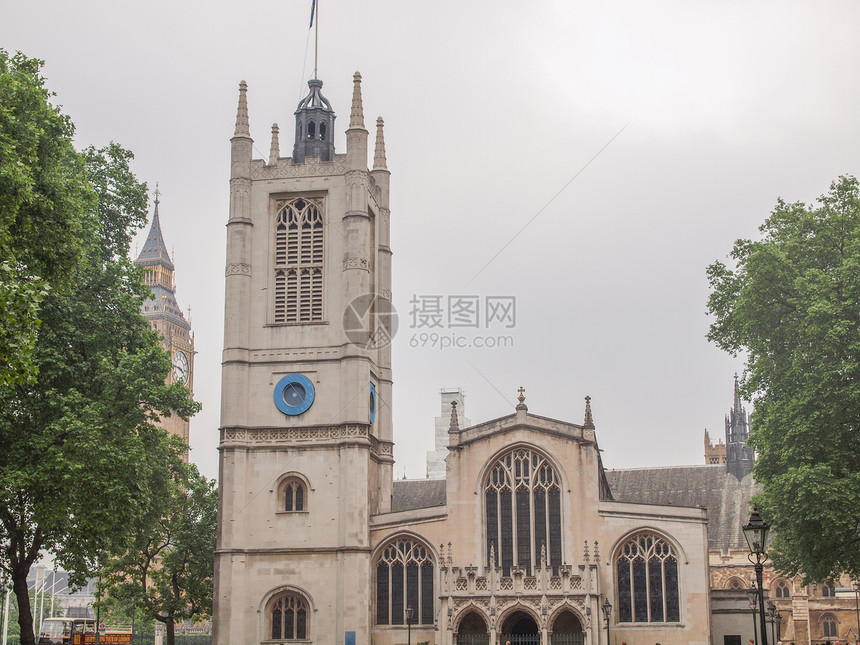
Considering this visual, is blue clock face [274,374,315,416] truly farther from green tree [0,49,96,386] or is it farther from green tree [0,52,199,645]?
green tree [0,49,96,386]

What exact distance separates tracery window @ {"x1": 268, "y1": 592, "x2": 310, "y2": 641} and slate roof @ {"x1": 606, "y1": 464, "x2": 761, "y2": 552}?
3076 cm

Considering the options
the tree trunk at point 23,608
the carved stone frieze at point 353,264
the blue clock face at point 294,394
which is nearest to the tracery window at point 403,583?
the blue clock face at point 294,394

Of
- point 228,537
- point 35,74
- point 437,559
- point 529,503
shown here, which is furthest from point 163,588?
point 35,74

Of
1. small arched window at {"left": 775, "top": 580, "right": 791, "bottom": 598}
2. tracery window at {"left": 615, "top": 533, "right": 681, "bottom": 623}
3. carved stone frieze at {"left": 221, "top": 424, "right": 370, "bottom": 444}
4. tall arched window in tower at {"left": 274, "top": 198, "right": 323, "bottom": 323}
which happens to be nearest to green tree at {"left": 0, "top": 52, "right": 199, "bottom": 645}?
carved stone frieze at {"left": 221, "top": 424, "right": 370, "bottom": 444}

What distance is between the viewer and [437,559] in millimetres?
42344

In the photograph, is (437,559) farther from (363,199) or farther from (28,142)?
(28,142)

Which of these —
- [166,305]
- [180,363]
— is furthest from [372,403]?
[166,305]

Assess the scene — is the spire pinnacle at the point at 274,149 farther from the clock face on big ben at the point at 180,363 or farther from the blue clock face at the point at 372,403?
the clock face on big ben at the point at 180,363

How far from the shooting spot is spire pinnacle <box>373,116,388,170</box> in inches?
2037

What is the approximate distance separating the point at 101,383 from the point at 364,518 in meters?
14.3

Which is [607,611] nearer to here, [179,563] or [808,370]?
[808,370]

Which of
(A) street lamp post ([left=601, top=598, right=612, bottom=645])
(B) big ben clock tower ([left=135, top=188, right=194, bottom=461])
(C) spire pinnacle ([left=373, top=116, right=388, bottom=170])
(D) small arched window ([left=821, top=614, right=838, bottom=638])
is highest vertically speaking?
(B) big ben clock tower ([left=135, top=188, right=194, bottom=461])

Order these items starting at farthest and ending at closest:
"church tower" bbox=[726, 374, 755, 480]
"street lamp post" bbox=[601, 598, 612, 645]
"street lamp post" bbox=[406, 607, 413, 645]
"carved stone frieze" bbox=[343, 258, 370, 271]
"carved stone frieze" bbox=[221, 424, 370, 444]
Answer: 1. "church tower" bbox=[726, 374, 755, 480]
2. "carved stone frieze" bbox=[343, 258, 370, 271]
3. "carved stone frieze" bbox=[221, 424, 370, 444]
4. "street lamp post" bbox=[406, 607, 413, 645]
5. "street lamp post" bbox=[601, 598, 612, 645]

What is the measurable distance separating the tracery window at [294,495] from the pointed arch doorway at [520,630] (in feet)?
31.9
